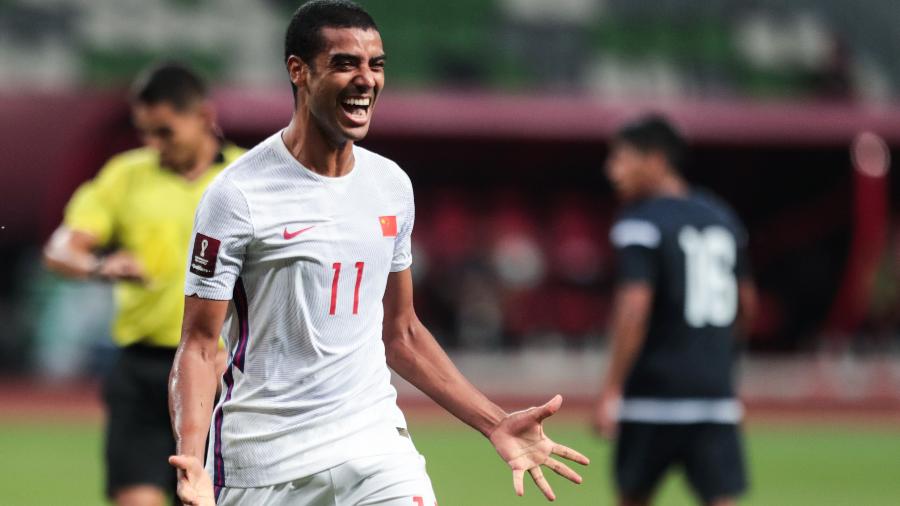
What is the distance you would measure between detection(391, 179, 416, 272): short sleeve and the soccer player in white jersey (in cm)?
6

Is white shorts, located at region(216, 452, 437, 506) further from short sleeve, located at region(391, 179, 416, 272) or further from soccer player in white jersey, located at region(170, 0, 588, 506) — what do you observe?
short sleeve, located at region(391, 179, 416, 272)

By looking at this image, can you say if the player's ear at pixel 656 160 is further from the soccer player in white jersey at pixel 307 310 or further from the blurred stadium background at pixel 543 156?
the blurred stadium background at pixel 543 156

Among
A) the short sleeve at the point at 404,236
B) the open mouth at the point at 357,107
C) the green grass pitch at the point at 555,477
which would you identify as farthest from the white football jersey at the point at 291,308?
the green grass pitch at the point at 555,477

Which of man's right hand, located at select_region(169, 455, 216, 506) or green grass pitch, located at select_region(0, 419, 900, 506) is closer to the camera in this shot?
man's right hand, located at select_region(169, 455, 216, 506)

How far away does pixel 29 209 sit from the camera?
66.2 feet

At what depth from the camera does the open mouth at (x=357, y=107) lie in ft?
12.4

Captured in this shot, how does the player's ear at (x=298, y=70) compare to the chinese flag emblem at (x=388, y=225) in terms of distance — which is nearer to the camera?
the player's ear at (x=298, y=70)

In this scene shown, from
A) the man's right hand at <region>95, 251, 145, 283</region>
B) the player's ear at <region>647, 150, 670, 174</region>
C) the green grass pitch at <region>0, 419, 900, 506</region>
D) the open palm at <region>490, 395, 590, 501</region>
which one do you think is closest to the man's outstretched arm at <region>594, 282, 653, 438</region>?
the player's ear at <region>647, 150, 670, 174</region>

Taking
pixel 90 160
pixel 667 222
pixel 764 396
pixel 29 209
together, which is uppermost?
pixel 667 222

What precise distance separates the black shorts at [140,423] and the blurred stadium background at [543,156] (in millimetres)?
9905

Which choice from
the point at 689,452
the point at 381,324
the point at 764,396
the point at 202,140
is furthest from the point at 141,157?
the point at 764,396

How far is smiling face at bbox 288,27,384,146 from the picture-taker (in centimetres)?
376

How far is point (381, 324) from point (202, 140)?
1960 mm

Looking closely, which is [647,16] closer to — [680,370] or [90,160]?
[90,160]
